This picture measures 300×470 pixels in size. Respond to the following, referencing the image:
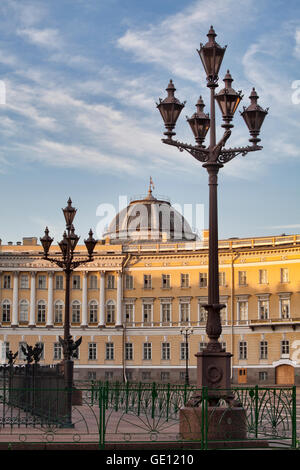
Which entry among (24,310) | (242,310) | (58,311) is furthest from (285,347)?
(24,310)

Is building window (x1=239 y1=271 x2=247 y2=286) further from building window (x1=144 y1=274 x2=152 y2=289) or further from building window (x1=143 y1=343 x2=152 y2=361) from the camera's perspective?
building window (x1=143 y1=343 x2=152 y2=361)

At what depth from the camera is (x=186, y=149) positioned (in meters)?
20.2

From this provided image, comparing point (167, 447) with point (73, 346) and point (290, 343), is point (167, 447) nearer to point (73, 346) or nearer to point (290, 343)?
point (73, 346)

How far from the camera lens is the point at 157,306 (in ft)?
255

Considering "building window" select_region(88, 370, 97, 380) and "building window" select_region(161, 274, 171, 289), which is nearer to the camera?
"building window" select_region(88, 370, 97, 380)

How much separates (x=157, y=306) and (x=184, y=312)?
263 centimetres

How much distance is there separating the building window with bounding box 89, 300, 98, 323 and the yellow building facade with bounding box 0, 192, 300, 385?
93 mm

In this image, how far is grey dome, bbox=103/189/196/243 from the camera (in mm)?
88625

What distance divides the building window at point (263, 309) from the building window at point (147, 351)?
1090 centimetres

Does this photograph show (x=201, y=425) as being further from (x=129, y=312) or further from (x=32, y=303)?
(x=32, y=303)

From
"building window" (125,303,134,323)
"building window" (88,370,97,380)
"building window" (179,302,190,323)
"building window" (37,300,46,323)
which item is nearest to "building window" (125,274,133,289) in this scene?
"building window" (125,303,134,323)

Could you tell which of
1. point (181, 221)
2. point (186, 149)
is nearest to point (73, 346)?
point (186, 149)

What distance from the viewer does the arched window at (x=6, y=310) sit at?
7994 cm
